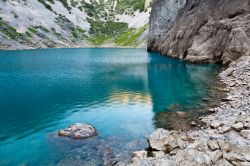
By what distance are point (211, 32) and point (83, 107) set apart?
63962 mm

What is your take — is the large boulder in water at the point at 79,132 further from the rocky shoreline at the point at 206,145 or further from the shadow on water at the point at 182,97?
the shadow on water at the point at 182,97

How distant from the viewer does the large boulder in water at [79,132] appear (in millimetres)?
28478

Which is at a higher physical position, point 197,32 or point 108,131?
point 197,32

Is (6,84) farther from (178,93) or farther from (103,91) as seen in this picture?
(178,93)

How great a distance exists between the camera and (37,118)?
3544 cm

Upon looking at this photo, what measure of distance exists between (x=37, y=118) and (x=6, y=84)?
82.8 ft

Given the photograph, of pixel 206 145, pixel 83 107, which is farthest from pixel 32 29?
pixel 206 145

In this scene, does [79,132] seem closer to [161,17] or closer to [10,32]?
[161,17]

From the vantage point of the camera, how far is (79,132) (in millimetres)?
28922

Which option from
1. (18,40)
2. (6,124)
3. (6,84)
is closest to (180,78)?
(6,84)

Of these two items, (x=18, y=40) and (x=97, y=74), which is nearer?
(x=97, y=74)

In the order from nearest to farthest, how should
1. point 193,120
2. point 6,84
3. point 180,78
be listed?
point 193,120 < point 6,84 < point 180,78

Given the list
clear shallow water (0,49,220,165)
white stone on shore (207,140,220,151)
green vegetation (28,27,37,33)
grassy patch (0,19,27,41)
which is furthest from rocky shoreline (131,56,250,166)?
green vegetation (28,27,37,33)

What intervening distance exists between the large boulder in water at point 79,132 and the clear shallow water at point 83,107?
967 mm
